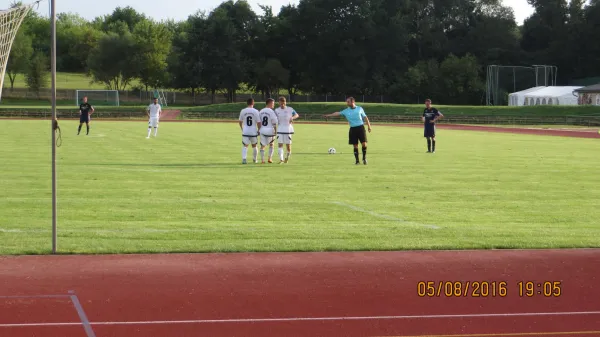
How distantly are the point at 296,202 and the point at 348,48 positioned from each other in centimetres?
8765

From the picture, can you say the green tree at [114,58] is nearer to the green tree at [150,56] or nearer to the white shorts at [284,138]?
the green tree at [150,56]

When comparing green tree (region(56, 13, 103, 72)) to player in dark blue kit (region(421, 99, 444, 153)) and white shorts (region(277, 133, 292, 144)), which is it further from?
white shorts (region(277, 133, 292, 144))

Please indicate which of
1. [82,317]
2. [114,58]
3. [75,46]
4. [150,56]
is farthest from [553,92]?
[75,46]

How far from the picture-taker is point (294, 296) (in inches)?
320

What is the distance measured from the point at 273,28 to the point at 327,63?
25.7ft

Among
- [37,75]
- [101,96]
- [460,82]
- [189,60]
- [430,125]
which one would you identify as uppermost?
[189,60]

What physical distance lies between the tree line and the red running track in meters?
85.1

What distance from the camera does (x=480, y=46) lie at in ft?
336

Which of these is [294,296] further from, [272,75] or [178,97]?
[178,97]

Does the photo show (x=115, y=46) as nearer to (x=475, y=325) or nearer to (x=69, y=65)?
(x=69, y=65)

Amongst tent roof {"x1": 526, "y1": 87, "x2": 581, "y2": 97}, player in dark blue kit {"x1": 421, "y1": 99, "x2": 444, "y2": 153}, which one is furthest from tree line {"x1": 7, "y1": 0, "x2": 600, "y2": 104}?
player in dark blue kit {"x1": 421, "y1": 99, "x2": 444, "y2": 153}

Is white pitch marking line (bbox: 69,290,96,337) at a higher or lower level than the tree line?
lower

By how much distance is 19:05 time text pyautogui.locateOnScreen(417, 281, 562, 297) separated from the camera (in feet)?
27.0

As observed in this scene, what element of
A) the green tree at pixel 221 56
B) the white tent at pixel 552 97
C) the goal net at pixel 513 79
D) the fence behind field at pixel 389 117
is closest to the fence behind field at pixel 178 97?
the green tree at pixel 221 56
